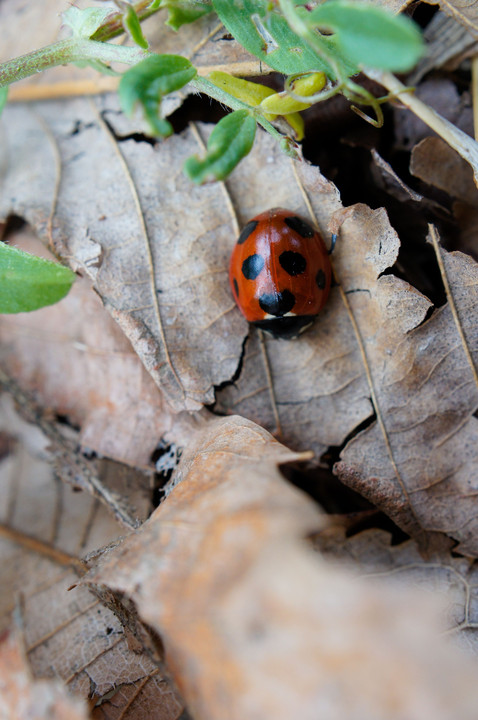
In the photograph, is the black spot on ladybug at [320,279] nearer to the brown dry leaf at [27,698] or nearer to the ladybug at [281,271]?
the ladybug at [281,271]

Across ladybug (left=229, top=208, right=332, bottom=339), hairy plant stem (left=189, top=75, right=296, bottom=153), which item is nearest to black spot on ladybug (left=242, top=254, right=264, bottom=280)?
ladybug (left=229, top=208, right=332, bottom=339)

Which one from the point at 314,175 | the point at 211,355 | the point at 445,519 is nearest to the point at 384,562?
the point at 445,519

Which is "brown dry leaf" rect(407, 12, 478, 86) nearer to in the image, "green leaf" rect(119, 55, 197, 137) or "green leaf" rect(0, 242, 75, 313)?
"green leaf" rect(119, 55, 197, 137)

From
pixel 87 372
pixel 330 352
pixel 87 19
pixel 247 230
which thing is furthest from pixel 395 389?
pixel 87 19

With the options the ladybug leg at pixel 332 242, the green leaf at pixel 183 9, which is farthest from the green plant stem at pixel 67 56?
the ladybug leg at pixel 332 242

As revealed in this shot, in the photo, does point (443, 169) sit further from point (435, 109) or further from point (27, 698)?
point (27, 698)
